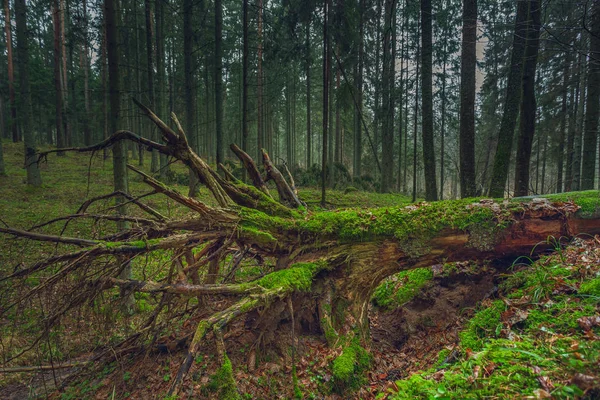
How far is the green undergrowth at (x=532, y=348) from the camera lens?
1.61 metres

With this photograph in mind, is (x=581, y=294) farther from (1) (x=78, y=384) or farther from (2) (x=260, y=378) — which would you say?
(1) (x=78, y=384)

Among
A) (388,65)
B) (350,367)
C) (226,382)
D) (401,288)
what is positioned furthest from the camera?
(388,65)

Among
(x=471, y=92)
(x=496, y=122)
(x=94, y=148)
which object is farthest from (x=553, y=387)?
(x=496, y=122)

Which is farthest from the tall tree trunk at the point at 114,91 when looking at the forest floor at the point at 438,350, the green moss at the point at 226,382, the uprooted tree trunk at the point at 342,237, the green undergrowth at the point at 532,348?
the green undergrowth at the point at 532,348

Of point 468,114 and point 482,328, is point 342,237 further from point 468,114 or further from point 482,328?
point 468,114

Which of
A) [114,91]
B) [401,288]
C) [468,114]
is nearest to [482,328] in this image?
[401,288]

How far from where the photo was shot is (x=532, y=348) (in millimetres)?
1993

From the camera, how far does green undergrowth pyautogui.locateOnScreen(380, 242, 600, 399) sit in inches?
63.5

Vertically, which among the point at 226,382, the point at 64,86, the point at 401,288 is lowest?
the point at 401,288

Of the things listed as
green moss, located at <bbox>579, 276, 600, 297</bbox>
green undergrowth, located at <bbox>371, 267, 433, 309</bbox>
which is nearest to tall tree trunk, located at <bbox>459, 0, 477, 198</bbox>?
green undergrowth, located at <bbox>371, 267, 433, 309</bbox>

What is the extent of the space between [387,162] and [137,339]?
707 inches

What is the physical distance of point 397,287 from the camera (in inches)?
191

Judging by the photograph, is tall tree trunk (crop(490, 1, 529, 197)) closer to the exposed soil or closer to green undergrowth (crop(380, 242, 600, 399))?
the exposed soil

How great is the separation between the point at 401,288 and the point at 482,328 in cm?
191
